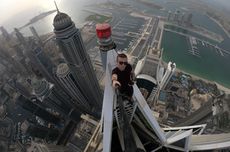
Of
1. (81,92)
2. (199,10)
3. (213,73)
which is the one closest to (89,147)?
(81,92)

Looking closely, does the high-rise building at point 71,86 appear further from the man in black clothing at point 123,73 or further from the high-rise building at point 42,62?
the man in black clothing at point 123,73

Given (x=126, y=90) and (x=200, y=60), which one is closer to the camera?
(x=126, y=90)

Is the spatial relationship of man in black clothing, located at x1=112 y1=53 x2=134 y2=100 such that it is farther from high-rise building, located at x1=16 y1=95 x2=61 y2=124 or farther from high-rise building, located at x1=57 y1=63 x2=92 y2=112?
high-rise building, located at x1=16 y1=95 x2=61 y2=124

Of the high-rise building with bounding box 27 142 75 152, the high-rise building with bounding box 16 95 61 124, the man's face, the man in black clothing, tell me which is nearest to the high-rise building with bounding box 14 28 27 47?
the high-rise building with bounding box 16 95 61 124

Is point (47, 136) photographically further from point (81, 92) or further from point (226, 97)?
point (226, 97)

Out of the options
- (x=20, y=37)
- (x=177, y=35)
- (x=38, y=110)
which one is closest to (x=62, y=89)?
(x=38, y=110)

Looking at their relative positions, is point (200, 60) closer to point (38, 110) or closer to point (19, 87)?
point (38, 110)
